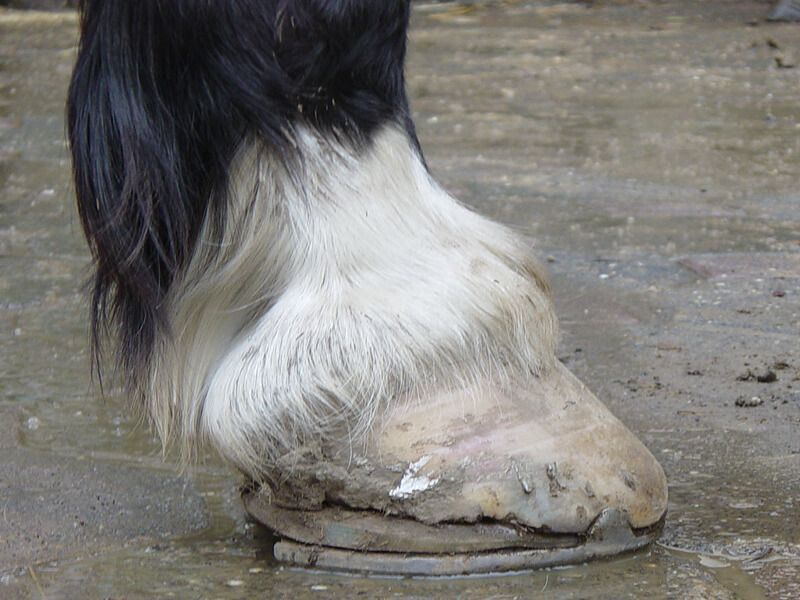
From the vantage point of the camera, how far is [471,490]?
56.4 inches

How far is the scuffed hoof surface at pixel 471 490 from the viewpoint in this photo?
4.71 feet

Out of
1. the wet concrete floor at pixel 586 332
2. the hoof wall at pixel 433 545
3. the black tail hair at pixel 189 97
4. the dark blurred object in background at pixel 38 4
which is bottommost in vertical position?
the dark blurred object in background at pixel 38 4

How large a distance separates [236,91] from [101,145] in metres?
0.16

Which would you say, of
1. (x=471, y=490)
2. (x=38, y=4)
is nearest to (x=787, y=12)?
(x=38, y=4)

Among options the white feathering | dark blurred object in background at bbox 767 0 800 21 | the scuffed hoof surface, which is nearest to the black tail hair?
the white feathering

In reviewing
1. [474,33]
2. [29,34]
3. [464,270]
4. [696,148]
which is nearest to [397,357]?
[464,270]

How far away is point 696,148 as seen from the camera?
445cm

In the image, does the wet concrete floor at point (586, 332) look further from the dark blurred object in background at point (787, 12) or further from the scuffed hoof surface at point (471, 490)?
the dark blurred object in background at point (787, 12)

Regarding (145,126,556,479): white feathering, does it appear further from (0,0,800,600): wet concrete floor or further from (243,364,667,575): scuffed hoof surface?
(0,0,800,600): wet concrete floor

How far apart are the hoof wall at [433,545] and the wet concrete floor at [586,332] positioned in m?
0.02

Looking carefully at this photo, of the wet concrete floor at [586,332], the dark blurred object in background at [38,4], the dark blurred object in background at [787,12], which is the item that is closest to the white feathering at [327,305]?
the wet concrete floor at [586,332]

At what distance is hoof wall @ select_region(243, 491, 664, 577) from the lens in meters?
1.45

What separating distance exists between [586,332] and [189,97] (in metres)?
1.37

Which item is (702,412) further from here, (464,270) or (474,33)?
(474,33)
